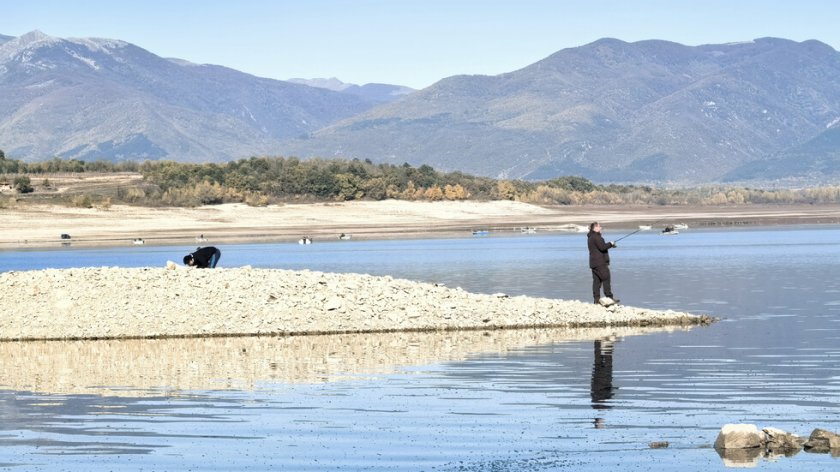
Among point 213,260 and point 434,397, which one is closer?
point 434,397

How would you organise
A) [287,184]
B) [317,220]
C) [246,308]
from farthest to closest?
[287,184] < [317,220] < [246,308]

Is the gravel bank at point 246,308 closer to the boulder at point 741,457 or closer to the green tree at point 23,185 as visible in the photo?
the boulder at point 741,457

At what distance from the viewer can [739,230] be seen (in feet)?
313

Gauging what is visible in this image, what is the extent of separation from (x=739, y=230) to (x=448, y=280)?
5595cm

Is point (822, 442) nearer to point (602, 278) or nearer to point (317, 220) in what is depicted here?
point (602, 278)

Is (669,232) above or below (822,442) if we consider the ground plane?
below

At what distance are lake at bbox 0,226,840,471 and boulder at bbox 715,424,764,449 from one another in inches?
11.6

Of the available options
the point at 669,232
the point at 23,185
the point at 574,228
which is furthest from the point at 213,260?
the point at 574,228

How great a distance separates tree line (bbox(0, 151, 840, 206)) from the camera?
→ 99.4m

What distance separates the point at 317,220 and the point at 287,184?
8657 mm

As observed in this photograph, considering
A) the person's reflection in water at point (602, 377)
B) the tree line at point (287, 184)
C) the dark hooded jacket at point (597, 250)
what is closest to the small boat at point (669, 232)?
the tree line at point (287, 184)

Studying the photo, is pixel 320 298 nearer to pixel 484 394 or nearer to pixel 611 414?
pixel 484 394

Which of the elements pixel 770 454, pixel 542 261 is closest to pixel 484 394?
pixel 770 454

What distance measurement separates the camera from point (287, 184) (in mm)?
105812
